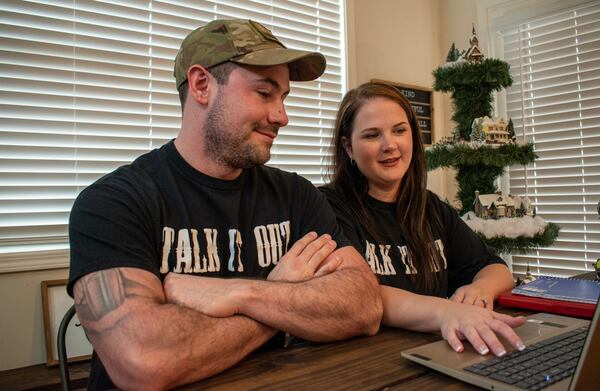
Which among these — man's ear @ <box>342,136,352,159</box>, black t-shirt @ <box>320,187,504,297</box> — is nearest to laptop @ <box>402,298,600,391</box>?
black t-shirt @ <box>320,187,504,297</box>

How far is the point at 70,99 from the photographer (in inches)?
73.9

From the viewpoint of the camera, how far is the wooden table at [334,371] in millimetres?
720

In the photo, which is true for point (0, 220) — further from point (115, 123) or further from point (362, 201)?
point (362, 201)

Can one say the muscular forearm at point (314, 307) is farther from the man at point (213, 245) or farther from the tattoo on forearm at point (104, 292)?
the tattoo on forearm at point (104, 292)

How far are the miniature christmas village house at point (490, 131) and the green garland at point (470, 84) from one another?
0.10 meters

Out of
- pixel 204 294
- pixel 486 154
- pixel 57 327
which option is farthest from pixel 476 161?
pixel 57 327

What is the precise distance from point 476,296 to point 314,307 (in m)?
0.58

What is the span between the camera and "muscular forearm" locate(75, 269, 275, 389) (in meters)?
0.79

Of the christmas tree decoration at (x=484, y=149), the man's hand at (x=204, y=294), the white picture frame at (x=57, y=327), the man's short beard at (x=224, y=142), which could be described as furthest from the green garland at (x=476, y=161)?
the white picture frame at (x=57, y=327)

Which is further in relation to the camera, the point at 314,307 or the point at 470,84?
the point at 470,84

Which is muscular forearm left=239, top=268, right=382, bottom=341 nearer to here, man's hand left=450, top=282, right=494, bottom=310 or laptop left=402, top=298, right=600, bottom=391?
laptop left=402, top=298, right=600, bottom=391

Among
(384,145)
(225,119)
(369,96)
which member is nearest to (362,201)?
(384,145)

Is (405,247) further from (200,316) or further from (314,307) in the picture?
(200,316)

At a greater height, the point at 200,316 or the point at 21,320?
the point at 200,316
